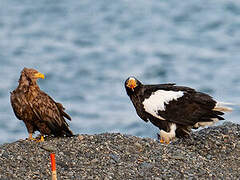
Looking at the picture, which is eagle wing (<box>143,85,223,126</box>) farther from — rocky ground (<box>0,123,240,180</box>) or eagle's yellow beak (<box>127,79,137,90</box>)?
rocky ground (<box>0,123,240,180</box>)

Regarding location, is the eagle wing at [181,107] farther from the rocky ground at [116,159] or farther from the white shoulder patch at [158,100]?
the rocky ground at [116,159]

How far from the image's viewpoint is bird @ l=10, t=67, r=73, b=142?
9250mm

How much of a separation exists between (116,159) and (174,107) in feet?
8.56

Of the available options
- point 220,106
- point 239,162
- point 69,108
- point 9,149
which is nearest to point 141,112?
point 220,106

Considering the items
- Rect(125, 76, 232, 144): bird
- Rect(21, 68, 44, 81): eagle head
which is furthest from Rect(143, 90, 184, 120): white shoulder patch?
Rect(21, 68, 44, 81): eagle head

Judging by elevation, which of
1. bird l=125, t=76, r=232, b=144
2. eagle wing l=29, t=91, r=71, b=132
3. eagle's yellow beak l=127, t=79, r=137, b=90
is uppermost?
eagle's yellow beak l=127, t=79, r=137, b=90

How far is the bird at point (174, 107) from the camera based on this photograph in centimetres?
1046

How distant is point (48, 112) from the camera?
30.7 ft

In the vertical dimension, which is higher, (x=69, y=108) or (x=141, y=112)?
(x=69, y=108)

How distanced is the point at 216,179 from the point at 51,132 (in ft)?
9.63

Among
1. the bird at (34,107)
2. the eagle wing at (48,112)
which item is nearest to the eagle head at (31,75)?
the bird at (34,107)

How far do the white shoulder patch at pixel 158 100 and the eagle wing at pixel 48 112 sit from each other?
1.66 m

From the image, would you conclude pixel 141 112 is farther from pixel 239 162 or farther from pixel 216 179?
pixel 216 179

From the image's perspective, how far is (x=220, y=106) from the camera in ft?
34.6
